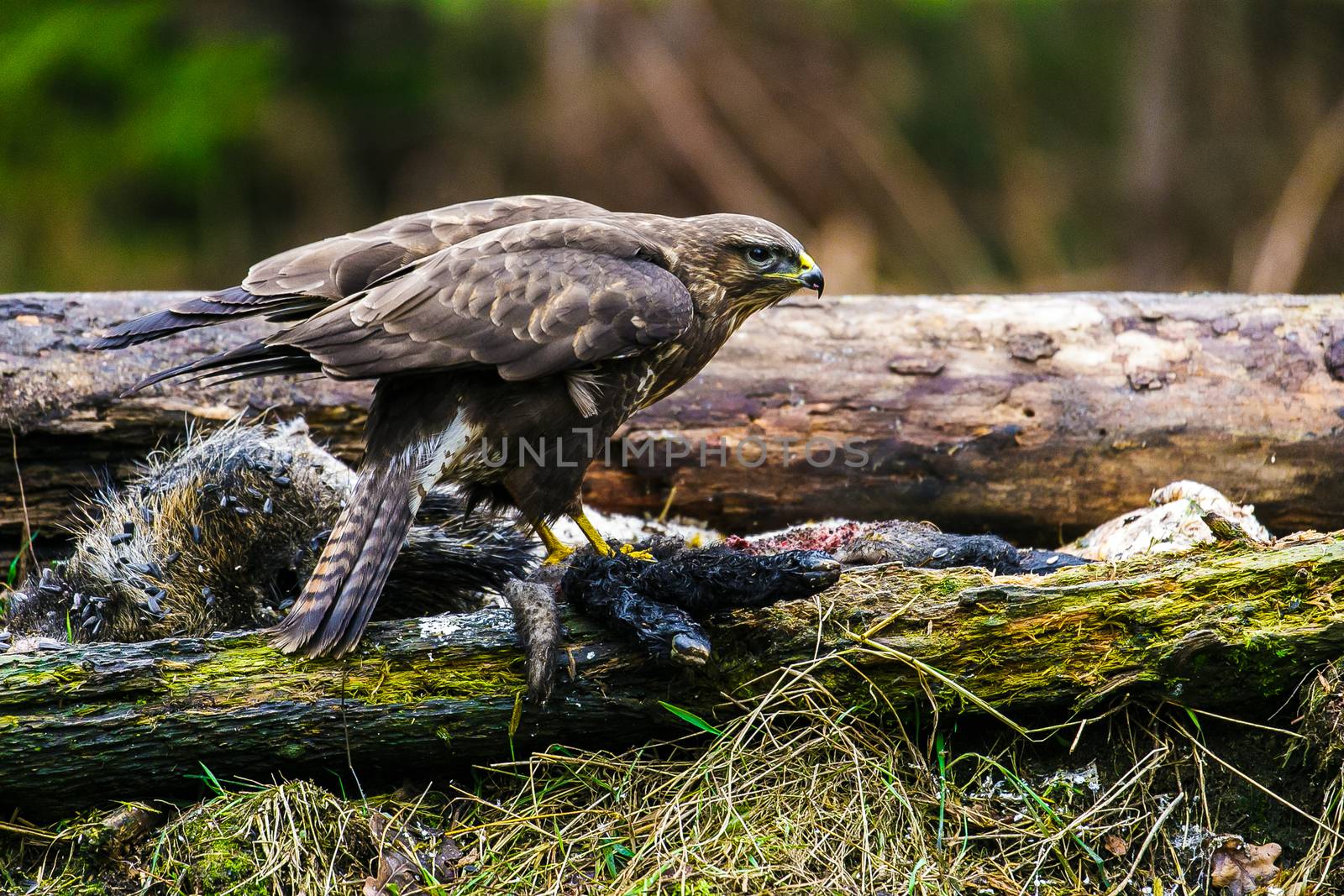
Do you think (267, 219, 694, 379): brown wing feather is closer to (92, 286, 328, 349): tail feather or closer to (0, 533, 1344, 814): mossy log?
(92, 286, 328, 349): tail feather

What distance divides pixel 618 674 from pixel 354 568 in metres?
0.76

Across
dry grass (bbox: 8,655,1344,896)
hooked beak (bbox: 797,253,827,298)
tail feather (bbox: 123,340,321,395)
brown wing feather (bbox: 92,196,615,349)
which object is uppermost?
brown wing feather (bbox: 92,196,615,349)

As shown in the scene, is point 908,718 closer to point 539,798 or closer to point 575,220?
point 539,798

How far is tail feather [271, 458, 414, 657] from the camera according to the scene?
2811 millimetres

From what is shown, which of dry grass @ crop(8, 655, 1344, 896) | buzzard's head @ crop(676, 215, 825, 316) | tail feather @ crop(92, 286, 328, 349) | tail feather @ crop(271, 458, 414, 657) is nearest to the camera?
dry grass @ crop(8, 655, 1344, 896)

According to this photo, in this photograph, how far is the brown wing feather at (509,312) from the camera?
10.1ft

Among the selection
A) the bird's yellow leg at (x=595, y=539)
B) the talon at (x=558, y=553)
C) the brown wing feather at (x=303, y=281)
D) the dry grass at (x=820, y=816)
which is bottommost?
the dry grass at (x=820, y=816)

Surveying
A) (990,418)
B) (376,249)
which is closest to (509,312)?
(376,249)

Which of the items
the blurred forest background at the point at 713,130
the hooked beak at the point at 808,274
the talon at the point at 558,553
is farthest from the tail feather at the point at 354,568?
the blurred forest background at the point at 713,130

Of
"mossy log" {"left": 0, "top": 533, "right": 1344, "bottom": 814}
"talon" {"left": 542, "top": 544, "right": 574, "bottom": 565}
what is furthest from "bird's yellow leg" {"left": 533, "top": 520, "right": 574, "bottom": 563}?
"mossy log" {"left": 0, "top": 533, "right": 1344, "bottom": 814}

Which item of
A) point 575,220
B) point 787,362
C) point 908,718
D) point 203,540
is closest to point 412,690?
point 203,540

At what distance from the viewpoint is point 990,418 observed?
4.34 meters

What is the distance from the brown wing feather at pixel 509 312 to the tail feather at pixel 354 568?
1.10 feet

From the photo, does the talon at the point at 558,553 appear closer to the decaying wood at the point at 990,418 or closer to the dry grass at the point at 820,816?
the decaying wood at the point at 990,418
